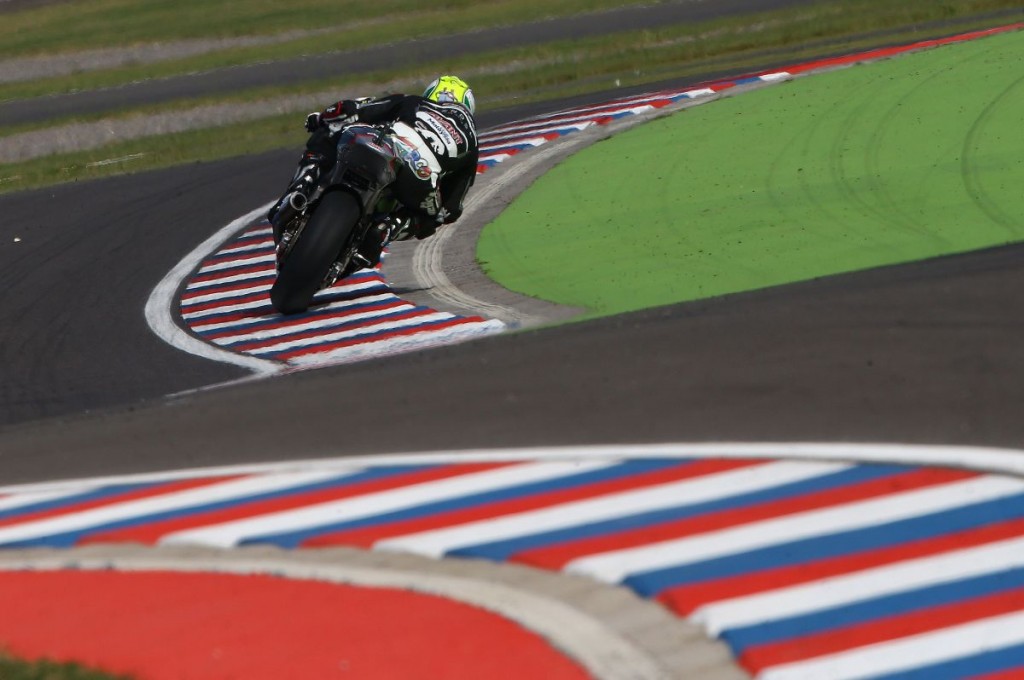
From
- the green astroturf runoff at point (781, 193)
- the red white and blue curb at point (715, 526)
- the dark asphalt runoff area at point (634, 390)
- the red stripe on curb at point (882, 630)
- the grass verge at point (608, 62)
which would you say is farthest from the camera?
the grass verge at point (608, 62)

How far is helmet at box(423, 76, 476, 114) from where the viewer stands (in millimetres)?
13094

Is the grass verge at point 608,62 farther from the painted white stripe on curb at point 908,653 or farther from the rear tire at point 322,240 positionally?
the painted white stripe on curb at point 908,653

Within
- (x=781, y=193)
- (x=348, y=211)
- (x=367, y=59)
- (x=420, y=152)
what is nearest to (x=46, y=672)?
(x=348, y=211)

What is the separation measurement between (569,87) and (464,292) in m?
14.1

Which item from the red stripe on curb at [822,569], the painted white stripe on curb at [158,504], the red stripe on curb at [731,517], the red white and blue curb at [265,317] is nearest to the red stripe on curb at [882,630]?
the red stripe on curb at [822,569]

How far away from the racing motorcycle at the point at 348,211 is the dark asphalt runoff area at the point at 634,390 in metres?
1.22

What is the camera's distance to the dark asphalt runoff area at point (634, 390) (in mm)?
6871

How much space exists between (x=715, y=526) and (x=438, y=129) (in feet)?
24.1

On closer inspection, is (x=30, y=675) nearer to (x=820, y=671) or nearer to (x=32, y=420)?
(x=820, y=671)

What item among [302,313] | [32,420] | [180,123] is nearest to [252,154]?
[180,123]

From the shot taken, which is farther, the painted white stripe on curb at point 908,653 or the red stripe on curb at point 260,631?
the red stripe on curb at point 260,631

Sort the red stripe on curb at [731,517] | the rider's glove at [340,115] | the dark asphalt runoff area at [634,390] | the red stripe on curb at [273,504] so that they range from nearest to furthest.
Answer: the red stripe on curb at [731,517], the red stripe on curb at [273,504], the dark asphalt runoff area at [634,390], the rider's glove at [340,115]

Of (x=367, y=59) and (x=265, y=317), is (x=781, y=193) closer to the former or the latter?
(x=265, y=317)

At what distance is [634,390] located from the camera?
7.56 m
